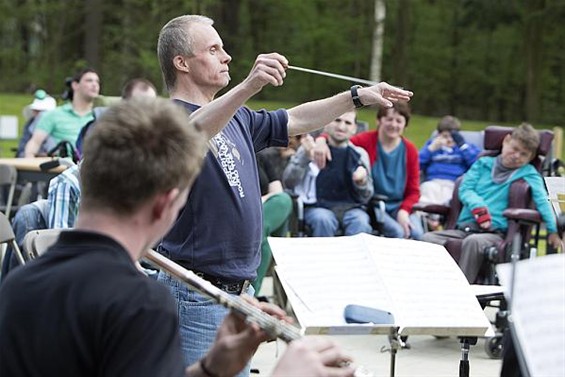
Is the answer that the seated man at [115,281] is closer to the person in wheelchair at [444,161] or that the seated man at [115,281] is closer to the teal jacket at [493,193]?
the teal jacket at [493,193]

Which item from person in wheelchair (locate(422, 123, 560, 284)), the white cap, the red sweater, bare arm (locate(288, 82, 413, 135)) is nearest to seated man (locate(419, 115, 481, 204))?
the red sweater

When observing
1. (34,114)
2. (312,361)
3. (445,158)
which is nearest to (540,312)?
(312,361)

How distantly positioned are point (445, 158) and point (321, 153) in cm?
225

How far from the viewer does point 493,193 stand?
802 centimetres

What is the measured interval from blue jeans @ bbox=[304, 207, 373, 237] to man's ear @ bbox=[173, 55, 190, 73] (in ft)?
14.3

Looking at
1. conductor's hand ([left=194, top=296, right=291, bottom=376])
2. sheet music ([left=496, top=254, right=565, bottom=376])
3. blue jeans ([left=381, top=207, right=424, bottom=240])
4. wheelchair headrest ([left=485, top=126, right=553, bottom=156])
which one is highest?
sheet music ([left=496, top=254, right=565, bottom=376])

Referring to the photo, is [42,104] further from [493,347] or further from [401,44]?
[401,44]

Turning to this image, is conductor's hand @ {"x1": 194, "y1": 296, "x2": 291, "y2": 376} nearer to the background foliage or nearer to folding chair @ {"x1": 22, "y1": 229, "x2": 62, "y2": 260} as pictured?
folding chair @ {"x1": 22, "y1": 229, "x2": 62, "y2": 260}

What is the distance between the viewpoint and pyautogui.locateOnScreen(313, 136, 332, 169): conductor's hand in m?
8.27

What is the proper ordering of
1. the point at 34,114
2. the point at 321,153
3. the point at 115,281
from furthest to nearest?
the point at 34,114
the point at 321,153
the point at 115,281

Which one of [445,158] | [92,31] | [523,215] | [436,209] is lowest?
[92,31]

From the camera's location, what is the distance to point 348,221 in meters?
8.36

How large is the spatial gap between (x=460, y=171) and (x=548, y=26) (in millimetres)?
25409

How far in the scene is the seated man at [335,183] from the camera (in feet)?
27.3
